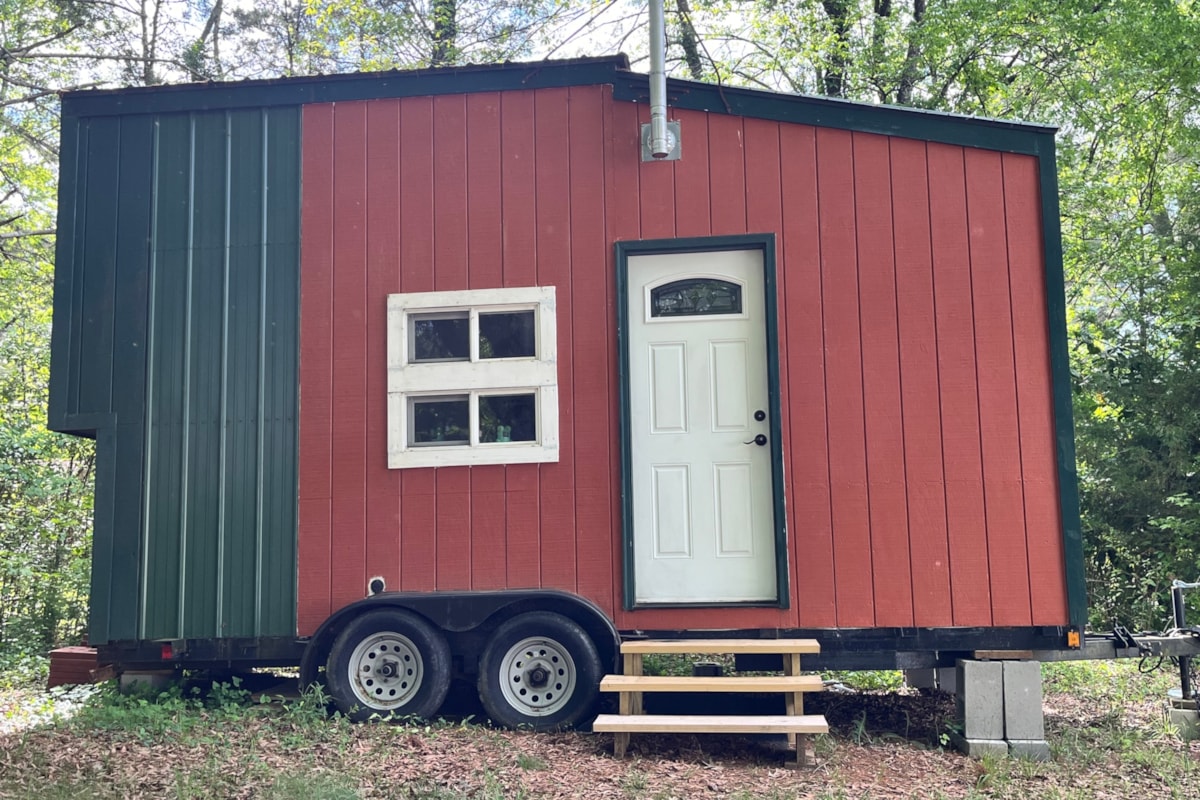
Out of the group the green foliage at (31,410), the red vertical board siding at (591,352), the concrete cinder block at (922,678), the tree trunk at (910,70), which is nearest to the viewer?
the red vertical board siding at (591,352)

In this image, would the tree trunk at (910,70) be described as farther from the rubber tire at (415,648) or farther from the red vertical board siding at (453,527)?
the rubber tire at (415,648)

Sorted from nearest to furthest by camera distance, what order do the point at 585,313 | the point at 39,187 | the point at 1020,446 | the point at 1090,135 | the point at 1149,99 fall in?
the point at 1020,446, the point at 585,313, the point at 1149,99, the point at 1090,135, the point at 39,187

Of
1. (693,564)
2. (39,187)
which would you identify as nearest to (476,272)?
(693,564)

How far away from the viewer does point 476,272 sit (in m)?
5.73

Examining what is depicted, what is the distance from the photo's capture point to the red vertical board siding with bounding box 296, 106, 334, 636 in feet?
18.3

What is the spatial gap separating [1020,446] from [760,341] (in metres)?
1.52

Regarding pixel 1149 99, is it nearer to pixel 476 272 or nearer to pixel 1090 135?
pixel 1090 135

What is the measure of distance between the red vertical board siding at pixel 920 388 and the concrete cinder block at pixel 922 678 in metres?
1.02

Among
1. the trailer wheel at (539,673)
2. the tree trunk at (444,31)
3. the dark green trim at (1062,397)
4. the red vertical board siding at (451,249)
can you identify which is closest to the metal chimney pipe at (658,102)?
the red vertical board siding at (451,249)

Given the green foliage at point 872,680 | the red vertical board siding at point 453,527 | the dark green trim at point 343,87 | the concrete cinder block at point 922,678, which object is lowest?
the green foliage at point 872,680

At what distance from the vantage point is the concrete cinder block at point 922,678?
6.05m

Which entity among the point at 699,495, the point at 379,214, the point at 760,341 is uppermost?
the point at 379,214

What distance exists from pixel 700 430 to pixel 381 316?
6.62ft

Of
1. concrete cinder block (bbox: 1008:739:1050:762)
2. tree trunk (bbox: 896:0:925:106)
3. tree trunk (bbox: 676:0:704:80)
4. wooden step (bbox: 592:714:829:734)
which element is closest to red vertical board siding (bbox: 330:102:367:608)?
wooden step (bbox: 592:714:829:734)
